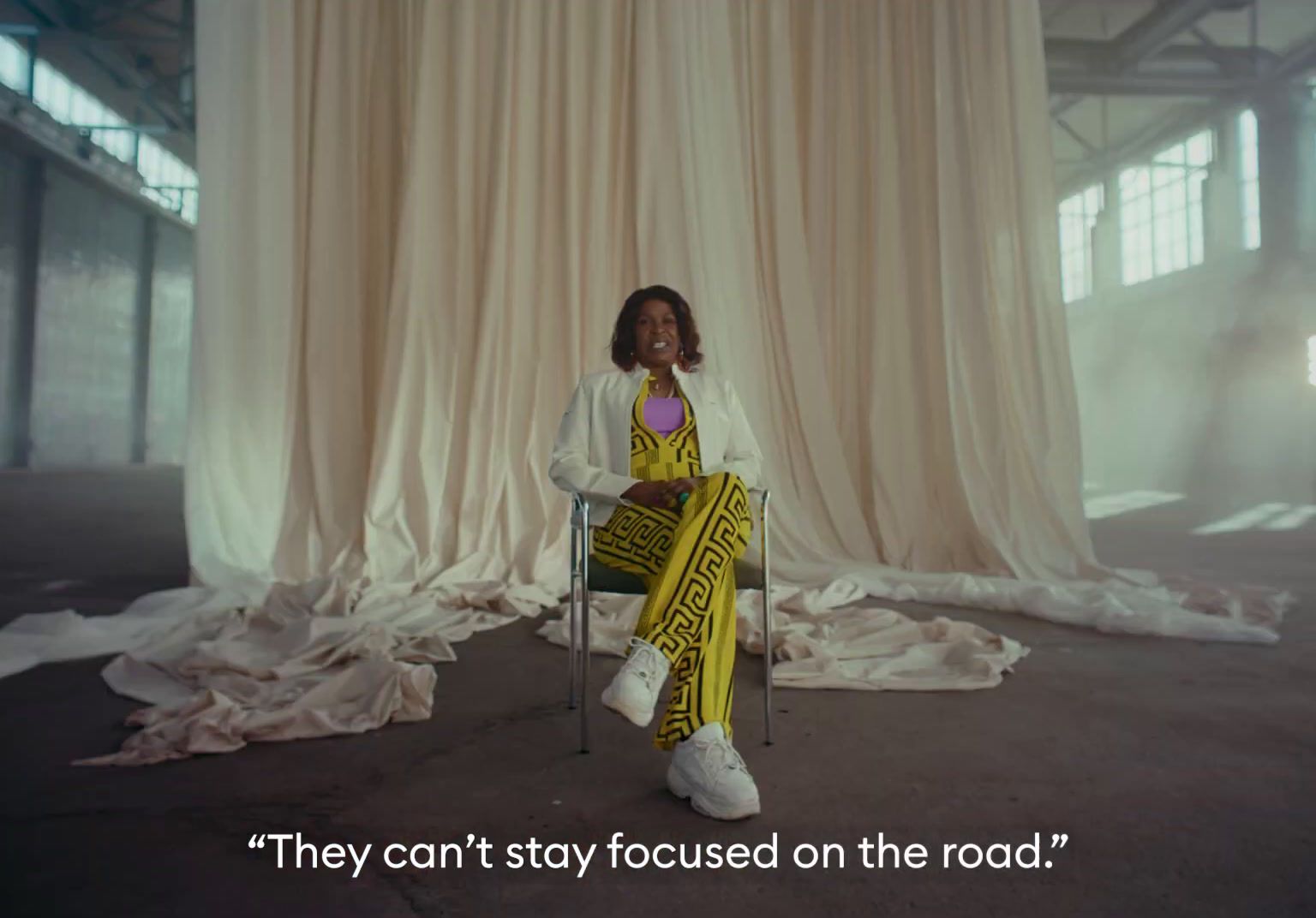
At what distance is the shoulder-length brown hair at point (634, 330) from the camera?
73.0 inches

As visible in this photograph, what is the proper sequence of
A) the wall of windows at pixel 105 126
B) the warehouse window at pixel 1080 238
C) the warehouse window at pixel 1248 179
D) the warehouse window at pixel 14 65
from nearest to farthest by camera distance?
the warehouse window at pixel 1248 179
the warehouse window at pixel 14 65
the wall of windows at pixel 105 126
the warehouse window at pixel 1080 238

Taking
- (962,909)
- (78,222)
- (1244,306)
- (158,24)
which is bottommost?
(962,909)

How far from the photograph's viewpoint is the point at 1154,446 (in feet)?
31.8

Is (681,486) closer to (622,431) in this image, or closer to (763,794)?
(622,431)

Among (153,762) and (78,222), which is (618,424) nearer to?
(153,762)

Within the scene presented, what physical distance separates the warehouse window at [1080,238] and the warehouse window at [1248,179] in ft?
7.65

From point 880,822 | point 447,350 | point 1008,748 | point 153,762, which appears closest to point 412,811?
point 153,762

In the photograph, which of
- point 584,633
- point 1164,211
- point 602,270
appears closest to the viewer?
point 584,633

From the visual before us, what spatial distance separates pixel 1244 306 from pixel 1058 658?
812cm

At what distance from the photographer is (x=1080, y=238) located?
38.6ft

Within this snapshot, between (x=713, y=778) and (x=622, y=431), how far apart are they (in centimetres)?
72

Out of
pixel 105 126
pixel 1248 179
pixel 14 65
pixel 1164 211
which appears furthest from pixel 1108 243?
pixel 14 65

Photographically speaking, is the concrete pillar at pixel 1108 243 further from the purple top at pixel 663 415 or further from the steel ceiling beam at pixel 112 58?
the steel ceiling beam at pixel 112 58

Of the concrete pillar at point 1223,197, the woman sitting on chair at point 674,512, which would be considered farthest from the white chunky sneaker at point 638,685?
the concrete pillar at point 1223,197
